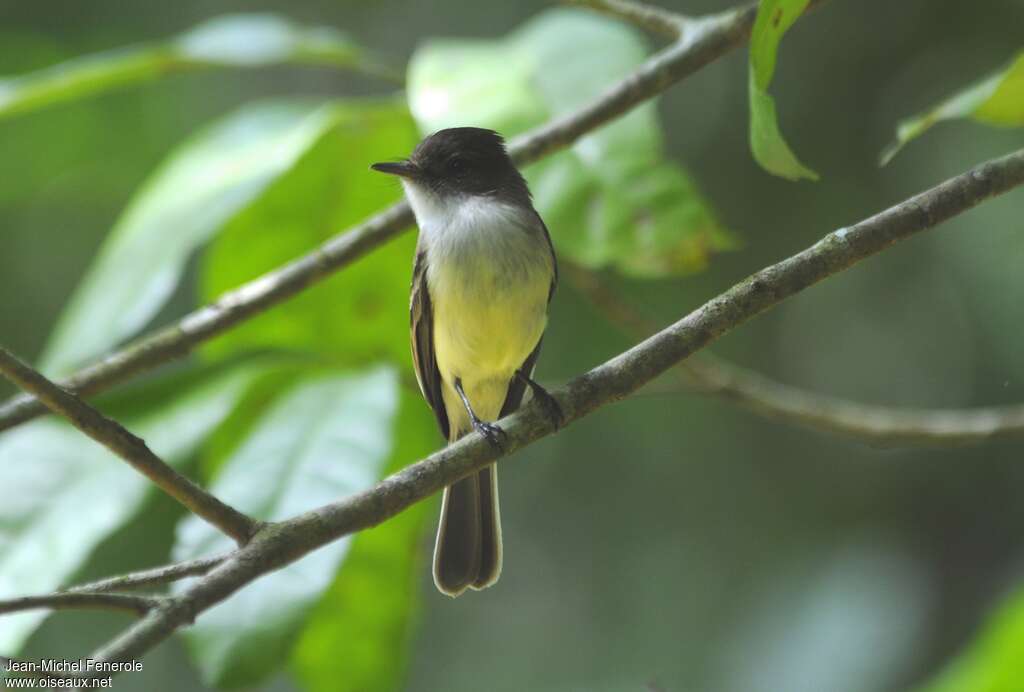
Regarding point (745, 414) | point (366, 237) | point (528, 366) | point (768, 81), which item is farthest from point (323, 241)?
point (745, 414)

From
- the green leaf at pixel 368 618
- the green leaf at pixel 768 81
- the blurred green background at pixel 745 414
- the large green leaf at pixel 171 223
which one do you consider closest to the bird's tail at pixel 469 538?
the green leaf at pixel 368 618

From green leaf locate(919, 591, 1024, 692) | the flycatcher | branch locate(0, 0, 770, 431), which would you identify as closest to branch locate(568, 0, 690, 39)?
branch locate(0, 0, 770, 431)

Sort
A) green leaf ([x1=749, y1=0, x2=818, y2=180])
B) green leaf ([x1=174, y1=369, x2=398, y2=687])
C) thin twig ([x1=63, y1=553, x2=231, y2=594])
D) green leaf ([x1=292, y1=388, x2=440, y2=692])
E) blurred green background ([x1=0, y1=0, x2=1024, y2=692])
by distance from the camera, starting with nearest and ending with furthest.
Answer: thin twig ([x1=63, y1=553, x2=231, y2=594]) < green leaf ([x1=749, y1=0, x2=818, y2=180]) < green leaf ([x1=174, y1=369, x2=398, y2=687]) < green leaf ([x1=292, y1=388, x2=440, y2=692]) < blurred green background ([x1=0, y1=0, x2=1024, y2=692])

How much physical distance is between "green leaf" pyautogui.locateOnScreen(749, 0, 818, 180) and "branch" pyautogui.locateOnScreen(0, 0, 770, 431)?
818 mm

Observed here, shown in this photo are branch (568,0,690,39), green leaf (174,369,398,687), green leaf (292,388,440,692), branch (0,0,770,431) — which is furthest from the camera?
branch (568,0,690,39)

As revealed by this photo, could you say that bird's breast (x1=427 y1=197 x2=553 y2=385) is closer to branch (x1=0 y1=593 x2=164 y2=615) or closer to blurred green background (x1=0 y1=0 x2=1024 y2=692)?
blurred green background (x1=0 y1=0 x2=1024 y2=692)

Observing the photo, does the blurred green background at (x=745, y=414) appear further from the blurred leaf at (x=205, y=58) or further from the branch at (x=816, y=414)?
the blurred leaf at (x=205, y=58)

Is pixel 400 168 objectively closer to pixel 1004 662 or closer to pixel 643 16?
pixel 643 16

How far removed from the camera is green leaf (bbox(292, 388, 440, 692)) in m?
2.74

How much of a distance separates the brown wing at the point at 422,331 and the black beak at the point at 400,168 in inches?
8.4

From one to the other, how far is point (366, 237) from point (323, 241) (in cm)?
43

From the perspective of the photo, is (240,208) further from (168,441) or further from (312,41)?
(312,41)

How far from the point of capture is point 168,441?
2.64 m

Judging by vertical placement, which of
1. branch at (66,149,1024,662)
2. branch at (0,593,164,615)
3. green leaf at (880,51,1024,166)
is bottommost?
branch at (0,593,164,615)
